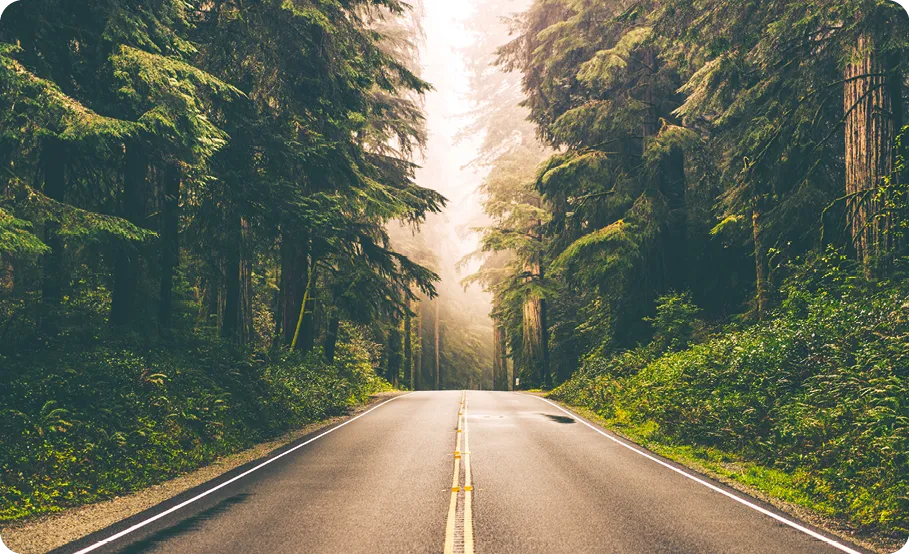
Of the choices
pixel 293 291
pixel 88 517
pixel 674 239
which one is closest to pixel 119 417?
pixel 88 517

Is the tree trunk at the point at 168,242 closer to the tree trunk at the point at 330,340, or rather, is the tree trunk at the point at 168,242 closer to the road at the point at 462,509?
the road at the point at 462,509

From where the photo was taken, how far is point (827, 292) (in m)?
12.3

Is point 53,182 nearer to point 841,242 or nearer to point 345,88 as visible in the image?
point 345,88

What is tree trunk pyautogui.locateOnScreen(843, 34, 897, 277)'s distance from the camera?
11.4m

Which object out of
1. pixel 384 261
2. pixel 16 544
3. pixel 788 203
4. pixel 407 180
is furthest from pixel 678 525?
pixel 407 180

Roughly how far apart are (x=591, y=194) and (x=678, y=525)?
633 inches

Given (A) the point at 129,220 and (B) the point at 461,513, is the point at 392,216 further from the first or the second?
(B) the point at 461,513

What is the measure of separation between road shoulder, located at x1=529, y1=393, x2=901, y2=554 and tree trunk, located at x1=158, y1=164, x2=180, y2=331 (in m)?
12.2

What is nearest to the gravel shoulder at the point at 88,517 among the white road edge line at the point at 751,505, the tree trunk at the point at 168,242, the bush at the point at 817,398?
the tree trunk at the point at 168,242

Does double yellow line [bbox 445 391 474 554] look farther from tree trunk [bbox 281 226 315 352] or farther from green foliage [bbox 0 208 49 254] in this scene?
tree trunk [bbox 281 226 315 352]

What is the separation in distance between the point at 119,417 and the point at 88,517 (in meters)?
2.95

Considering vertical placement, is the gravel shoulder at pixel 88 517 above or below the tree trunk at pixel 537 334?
below

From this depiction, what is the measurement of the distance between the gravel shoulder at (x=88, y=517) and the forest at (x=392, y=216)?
1.13ft

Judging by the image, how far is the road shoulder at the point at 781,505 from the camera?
246 inches
